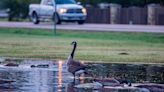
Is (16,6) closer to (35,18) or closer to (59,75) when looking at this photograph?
(35,18)

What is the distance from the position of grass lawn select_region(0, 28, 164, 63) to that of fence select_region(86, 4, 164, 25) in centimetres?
1446

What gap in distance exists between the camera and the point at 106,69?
2205cm

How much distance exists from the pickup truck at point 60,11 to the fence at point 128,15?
6.50m

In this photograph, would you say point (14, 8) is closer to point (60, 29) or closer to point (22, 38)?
point (60, 29)

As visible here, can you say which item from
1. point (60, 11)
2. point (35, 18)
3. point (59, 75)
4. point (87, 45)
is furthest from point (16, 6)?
point (59, 75)

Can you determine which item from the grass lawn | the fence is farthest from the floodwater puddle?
the fence

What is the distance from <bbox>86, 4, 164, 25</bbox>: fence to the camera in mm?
54281

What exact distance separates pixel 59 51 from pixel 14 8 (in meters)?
39.7

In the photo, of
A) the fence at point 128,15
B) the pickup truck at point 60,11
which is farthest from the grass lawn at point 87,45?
the fence at point 128,15

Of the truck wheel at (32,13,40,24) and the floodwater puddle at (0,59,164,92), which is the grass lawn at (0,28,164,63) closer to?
the floodwater puddle at (0,59,164,92)

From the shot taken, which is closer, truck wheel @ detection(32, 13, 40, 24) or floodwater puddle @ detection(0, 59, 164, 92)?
floodwater puddle @ detection(0, 59, 164, 92)

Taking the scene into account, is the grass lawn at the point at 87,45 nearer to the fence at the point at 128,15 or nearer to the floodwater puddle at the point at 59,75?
the floodwater puddle at the point at 59,75

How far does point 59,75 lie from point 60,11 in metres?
28.8

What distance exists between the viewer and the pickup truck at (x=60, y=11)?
48.9 metres
